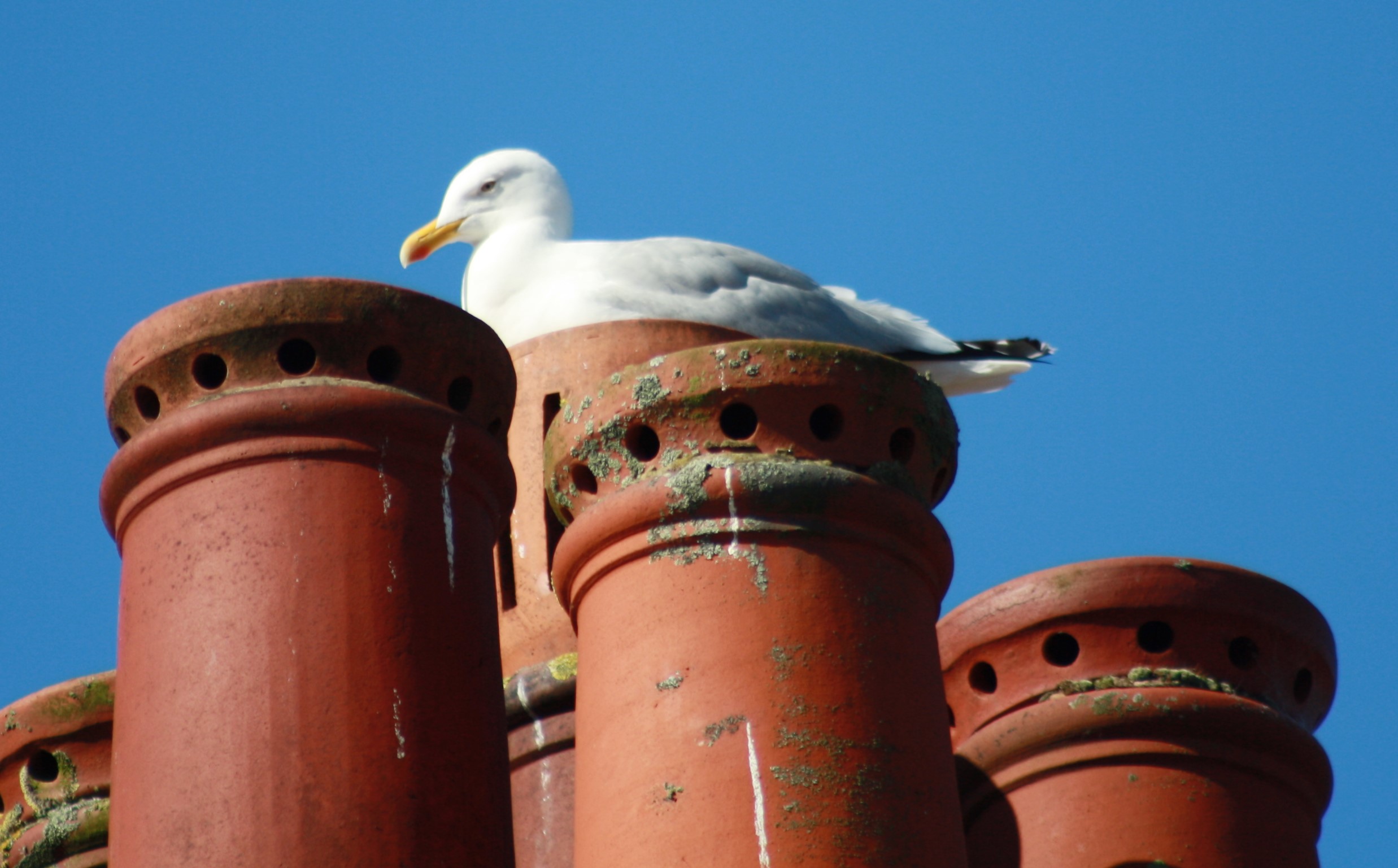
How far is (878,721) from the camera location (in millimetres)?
3594

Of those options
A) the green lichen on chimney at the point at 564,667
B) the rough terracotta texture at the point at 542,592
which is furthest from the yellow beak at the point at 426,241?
the green lichen on chimney at the point at 564,667

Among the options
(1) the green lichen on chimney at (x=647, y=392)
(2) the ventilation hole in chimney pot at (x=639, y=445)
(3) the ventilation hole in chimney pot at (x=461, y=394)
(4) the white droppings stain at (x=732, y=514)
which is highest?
(3) the ventilation hole in chimney pot at (x=461, y=394)

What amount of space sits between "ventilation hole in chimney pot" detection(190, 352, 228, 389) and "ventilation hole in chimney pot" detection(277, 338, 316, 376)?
0.10 metres

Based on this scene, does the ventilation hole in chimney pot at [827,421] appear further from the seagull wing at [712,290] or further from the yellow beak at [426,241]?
the yellow beak at [426,241]

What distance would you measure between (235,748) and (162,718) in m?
0.17

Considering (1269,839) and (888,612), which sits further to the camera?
(1269,839)

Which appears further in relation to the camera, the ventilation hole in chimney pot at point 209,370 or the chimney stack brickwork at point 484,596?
the ventilation hole in chimney pot at point 209,370

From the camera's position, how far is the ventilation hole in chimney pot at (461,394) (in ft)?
13.2

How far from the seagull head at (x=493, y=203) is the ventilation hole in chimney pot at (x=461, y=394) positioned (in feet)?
→ 18.4

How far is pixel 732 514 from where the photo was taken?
3.76m

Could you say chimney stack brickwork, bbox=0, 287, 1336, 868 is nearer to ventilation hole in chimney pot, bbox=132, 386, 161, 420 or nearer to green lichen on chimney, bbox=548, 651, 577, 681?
ventilation hole in chimney pot, bbox=132, 386, 161, 420

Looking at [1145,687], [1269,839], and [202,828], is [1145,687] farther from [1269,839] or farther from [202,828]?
[202,828]

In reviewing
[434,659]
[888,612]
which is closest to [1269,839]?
[888,612]

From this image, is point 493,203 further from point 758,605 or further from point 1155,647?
point 758,605
